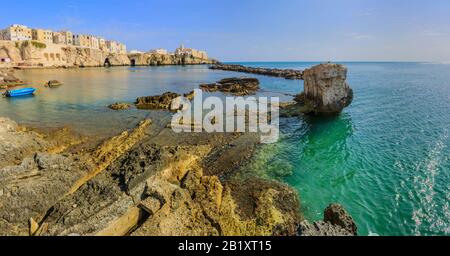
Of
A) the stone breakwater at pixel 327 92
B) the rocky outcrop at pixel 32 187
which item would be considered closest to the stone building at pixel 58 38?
the stone breakwater at pixel 327 92

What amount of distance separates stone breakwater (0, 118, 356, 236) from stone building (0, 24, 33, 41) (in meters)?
155

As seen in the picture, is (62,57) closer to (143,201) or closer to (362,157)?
(362,157)

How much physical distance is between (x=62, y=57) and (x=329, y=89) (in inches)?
5482

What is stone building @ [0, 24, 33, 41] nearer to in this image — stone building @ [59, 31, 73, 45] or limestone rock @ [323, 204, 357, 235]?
stone building @ [59, 31, 73, 45]

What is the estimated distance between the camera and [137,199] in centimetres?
949

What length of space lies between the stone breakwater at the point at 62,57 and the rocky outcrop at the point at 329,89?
123 metres

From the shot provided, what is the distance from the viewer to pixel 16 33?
132000 millimetres

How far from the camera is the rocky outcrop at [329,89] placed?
100 ft

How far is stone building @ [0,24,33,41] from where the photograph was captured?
13038cm

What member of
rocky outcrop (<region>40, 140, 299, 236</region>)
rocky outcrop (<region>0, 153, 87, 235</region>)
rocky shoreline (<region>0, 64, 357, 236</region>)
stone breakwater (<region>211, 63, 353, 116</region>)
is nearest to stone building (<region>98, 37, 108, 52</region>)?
stone breakwater (<region>211, 63, 353, 116</region>)

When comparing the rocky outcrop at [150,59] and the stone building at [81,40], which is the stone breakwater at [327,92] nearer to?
the rocky outcrop at [150,59]
